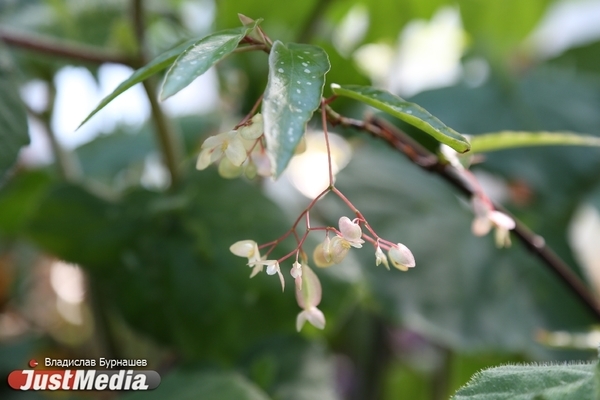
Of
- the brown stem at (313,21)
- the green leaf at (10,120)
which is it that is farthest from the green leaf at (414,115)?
the brown stem at (313,21)

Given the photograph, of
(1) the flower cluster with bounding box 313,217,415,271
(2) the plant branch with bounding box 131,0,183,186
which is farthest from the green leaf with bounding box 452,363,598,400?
(2) the plant branch with bounding box 131,0,183,186

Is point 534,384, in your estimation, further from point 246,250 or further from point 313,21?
point 313,21

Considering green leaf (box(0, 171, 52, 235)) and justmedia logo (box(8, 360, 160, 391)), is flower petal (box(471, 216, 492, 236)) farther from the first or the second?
green leaf (box(0, 171, 52, 235))

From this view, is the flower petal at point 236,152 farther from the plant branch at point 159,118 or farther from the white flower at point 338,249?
the plant branch at point 159,118

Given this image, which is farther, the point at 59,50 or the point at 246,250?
the point at 59,50

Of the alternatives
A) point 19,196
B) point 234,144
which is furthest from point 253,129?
point 19,196

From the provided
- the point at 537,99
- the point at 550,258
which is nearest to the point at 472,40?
the point at 537,99

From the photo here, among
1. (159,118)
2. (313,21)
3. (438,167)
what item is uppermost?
(313,21)
